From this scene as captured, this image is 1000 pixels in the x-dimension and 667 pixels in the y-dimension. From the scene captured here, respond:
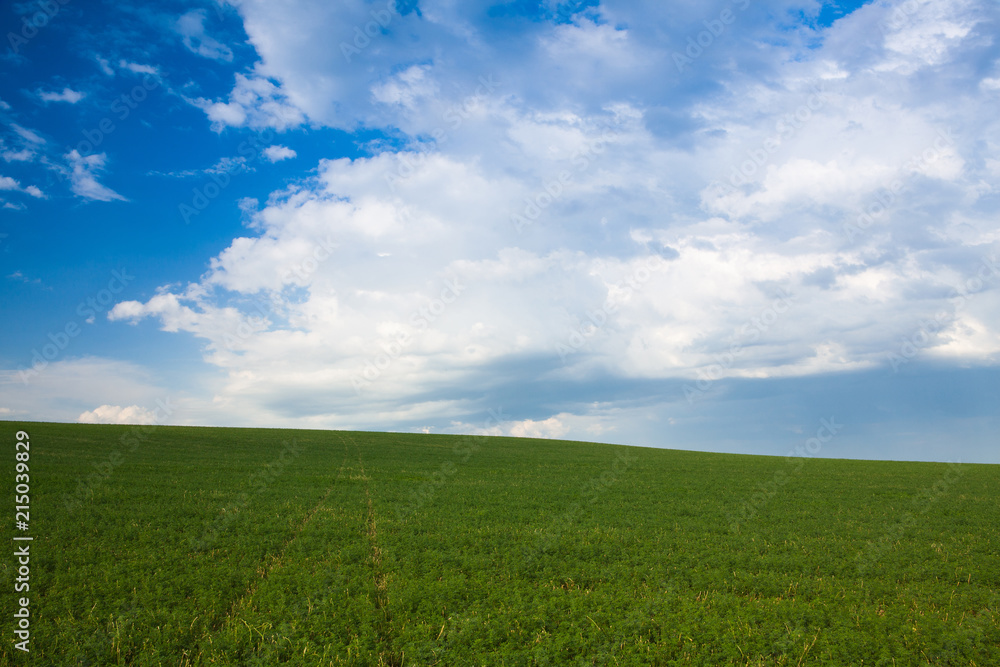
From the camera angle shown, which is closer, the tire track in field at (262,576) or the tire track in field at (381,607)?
the tire track in field at (381,607)

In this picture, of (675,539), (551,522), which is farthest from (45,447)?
(675,539)

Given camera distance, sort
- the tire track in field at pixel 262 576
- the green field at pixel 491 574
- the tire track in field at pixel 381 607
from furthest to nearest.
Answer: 1. the tire track in field at pixel 262 576
2. the green field at pixel 491 574
3. the tire track in field at pixel 381 607

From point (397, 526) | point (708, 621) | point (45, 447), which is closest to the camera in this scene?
point (708, 621)

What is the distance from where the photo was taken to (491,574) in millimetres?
15125

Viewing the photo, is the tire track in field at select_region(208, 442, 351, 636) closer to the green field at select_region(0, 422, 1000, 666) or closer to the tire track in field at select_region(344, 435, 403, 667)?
the green field at select_region(0, 422, 1000, 666)

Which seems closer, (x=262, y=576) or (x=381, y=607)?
(x=381, y=607)

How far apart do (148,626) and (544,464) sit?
Result: 36948 mm

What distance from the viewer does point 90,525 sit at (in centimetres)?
1872

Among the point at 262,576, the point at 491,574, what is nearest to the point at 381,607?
the point at 491,574

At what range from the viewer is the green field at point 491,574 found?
Result: 1095cm

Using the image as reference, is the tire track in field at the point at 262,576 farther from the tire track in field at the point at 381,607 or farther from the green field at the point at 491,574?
the tire track in field at the point at 381,607

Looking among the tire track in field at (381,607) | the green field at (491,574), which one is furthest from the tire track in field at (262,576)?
the tire track in field at (381,607)

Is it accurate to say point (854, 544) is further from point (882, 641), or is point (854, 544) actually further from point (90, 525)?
point (90, 525)

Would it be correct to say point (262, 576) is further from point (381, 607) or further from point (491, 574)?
point (491, 574)
